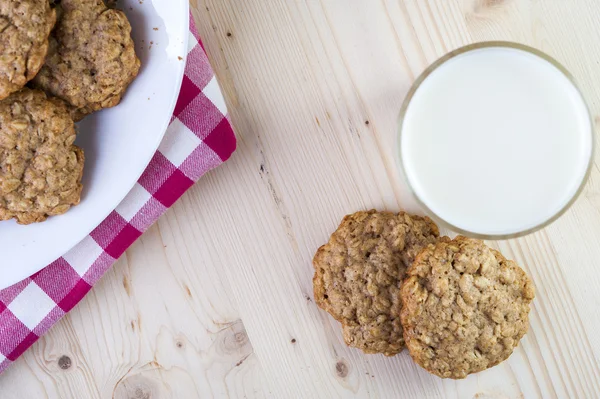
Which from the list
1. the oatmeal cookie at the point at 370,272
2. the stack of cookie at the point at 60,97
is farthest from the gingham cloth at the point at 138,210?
the oatmeal cookie at the point at 370,272

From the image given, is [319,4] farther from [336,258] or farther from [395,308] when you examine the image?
[395,308]

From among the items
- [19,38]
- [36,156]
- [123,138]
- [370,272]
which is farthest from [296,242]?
Result: [19,38]

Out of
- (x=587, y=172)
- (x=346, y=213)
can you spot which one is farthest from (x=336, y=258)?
(x=587, y=172)

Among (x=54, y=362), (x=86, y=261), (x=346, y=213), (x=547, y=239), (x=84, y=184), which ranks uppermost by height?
(x=84, y=184)

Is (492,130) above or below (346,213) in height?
above

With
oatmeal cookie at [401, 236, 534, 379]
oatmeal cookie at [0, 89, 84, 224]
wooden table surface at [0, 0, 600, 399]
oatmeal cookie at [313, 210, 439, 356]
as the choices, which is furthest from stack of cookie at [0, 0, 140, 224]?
oatmeal cookie at [401, 236, 534, 379]

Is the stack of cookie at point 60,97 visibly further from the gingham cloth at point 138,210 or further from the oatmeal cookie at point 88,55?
the gingham cloth at point 138,210

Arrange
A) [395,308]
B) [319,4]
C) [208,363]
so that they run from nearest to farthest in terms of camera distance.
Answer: [395,308], [319,4], [208,363]
